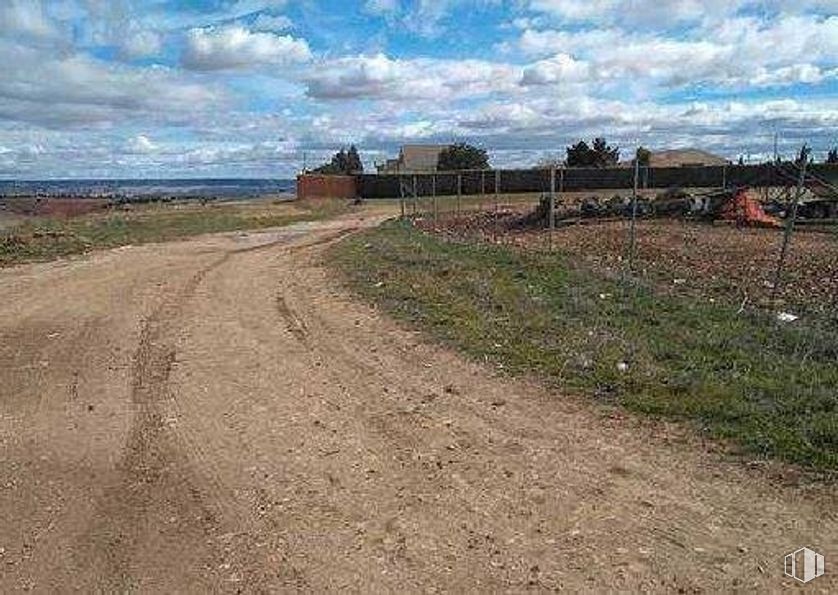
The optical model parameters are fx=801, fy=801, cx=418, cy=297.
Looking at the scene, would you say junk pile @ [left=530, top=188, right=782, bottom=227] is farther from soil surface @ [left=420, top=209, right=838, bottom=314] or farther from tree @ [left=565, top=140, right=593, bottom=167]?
tree @ [left=565, top=140, right=593, bottom=167]

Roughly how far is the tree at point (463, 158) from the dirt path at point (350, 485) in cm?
5975

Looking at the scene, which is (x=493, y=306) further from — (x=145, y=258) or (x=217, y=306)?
(x=145, y=258)

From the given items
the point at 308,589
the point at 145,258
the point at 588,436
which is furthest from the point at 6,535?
the point at 145,258

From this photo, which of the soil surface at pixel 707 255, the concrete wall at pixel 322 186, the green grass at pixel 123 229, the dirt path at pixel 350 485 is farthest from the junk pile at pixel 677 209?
the concrete wall at pixel 322 186

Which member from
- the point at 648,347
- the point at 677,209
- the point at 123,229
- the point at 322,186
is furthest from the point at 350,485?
the point at 322,186

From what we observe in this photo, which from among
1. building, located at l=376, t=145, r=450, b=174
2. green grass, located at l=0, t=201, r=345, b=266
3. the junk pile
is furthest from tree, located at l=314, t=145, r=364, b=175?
the junk pile

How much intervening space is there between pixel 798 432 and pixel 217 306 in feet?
27.7

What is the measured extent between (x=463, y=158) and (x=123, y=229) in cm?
4240

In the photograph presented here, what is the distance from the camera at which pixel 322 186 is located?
5844 cm

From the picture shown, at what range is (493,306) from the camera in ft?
34.1

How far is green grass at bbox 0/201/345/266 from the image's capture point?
20.8 meters

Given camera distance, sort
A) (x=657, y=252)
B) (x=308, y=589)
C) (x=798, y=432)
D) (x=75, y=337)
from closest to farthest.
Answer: (x=308, y=589) → (x=798, y=432) → (x=75, y=337) → (x=657, y=252)

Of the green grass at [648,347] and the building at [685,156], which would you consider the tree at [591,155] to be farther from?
the green grass at [648,347]

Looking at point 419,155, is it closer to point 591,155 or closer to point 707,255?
point 591,155
